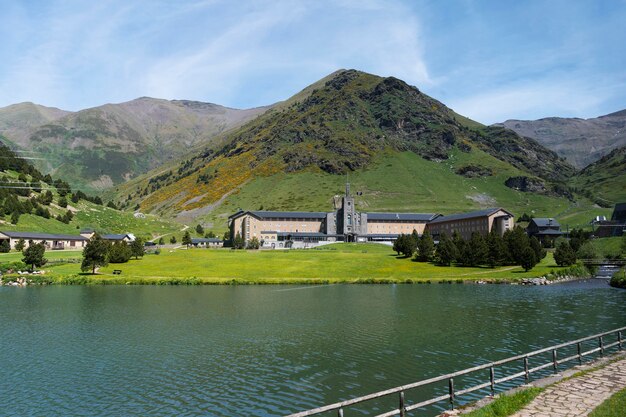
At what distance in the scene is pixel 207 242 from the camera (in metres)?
189

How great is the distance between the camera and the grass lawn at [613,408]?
57.8 feet

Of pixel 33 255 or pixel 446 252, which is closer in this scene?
pixel 33 255

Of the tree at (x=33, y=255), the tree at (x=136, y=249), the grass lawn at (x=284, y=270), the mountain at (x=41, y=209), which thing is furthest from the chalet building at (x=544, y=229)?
the tree at (x=33, y=255)

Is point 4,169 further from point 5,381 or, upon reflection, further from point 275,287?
point 5,381

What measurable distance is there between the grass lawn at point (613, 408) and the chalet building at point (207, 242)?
171761 mm

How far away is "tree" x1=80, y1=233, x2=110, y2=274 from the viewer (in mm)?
96188

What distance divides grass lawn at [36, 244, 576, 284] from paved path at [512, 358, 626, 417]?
73.3m

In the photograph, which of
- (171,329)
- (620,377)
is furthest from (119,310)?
(620,377)

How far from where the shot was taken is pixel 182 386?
29.7 meters

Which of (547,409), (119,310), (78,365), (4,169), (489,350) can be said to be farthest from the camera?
(4,169)

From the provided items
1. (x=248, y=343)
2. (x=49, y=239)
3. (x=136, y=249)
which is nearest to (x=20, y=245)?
(x=49, y=239)

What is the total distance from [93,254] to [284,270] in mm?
42958

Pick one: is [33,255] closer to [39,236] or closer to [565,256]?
[39,236]

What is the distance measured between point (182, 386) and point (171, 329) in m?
19.4
